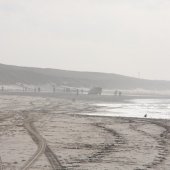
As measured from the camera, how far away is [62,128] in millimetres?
17609

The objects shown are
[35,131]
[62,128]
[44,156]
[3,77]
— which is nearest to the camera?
[44,156]

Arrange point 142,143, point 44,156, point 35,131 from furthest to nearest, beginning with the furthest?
point 35,131
point 142,143
point 44,156

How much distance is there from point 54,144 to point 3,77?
245 feet

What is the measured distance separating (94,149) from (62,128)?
529cm

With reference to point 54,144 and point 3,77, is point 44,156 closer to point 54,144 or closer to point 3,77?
point 54,144

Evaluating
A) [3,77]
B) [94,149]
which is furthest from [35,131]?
[3,77]

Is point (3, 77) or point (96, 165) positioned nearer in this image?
point (96, 165)

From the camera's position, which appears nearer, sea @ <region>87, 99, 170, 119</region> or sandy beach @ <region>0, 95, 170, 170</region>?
sandy beach @ <region>0, 95, 170, 170</region>

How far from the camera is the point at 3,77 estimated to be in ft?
282

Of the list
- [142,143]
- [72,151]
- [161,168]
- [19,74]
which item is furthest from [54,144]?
[19,74]

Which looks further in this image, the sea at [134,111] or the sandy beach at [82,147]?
the sea at [134,111]

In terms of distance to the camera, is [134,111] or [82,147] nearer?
[82,147]

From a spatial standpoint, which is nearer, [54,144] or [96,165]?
[96,165]

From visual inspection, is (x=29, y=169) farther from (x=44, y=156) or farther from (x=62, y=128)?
(x=62, y=128)
